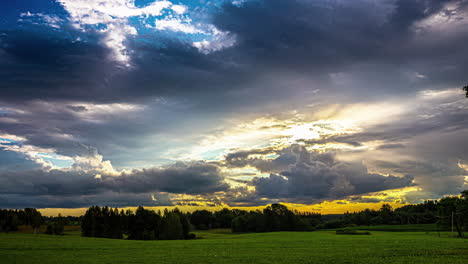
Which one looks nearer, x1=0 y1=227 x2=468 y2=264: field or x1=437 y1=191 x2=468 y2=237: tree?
x1=0 y1=227 x2=468 y2=264: field

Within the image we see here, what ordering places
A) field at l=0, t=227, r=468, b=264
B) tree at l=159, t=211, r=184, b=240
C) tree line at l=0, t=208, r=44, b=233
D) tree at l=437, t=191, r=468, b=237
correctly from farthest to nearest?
1. tree line at l=0, t=208, r=44, b=233
2. tree at l=159, t=211, r=184, b=240
3. tree at l=437, t=191, r=468, b=237
4. field at l=0, t=227, r=468, b=264

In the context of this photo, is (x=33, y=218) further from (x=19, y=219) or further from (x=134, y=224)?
(x=134, y=224)

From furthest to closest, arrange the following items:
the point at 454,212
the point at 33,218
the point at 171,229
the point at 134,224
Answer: the point at 33,218
the point at 134,224
the point at 171,229
the point at 454,212

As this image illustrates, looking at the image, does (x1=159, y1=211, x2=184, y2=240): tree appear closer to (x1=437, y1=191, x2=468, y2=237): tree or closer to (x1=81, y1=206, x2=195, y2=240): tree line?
(x1=81, y1=206, x2=195, y2=240): tree line

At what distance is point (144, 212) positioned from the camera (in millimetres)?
171375

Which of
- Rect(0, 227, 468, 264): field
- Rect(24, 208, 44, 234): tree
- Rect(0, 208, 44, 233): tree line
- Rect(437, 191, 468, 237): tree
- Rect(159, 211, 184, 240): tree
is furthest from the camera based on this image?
Rect(24, 208, 44, 234): tree

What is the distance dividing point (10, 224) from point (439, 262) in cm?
18174

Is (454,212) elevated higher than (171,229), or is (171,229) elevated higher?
(454,212)

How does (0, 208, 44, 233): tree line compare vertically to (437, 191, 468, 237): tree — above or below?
below

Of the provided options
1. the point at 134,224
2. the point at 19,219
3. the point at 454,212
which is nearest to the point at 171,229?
the point at 134,224

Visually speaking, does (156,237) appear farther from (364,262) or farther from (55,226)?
(364,262)

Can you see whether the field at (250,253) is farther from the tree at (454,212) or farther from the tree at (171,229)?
the tree at (171,229)

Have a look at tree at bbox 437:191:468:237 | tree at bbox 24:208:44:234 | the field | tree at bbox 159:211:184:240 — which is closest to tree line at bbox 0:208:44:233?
tree at bbox 24:208:44:234

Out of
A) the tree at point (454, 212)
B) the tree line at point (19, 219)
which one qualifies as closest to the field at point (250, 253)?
the tree at point (454, 212)
